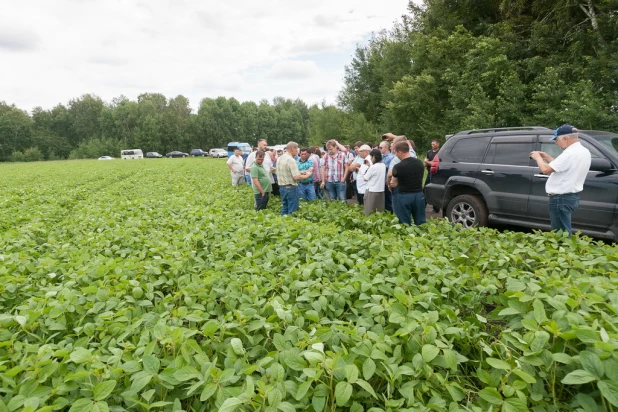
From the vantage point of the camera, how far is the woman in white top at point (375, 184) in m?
7.86

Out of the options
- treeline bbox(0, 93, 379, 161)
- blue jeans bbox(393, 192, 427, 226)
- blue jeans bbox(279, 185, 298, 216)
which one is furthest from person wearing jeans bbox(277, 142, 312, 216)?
treeline bbox(0, 93, 379, 161)

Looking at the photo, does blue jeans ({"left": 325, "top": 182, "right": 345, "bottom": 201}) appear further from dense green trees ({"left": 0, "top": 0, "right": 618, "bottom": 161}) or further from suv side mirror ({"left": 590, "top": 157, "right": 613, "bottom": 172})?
dense green trees ({"left": 0, "top": 0, "right": 618, "bottom": 161})

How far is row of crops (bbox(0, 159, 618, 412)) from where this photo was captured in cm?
177

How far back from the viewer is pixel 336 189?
11008 mm

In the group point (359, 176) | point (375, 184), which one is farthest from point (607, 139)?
point (359, 176)

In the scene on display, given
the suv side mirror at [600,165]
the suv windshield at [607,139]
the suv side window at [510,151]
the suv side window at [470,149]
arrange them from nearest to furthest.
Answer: the suv side mirror at [600,165], the suv windshield at [607,139], the suv side window at [510,151], the suv side window at [470,149]

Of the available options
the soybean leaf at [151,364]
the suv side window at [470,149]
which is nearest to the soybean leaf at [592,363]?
the soybean leaf at [151,364]

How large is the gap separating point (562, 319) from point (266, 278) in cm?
213

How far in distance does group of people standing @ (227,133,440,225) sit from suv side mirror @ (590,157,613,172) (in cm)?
276

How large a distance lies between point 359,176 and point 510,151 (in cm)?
320

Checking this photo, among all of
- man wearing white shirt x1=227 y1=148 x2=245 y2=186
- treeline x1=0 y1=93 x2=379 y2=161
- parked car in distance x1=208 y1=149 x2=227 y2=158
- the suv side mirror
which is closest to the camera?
the suv side mirror

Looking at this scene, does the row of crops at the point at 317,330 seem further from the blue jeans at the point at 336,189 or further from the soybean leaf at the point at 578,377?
the blue jeans at the point at 336,189

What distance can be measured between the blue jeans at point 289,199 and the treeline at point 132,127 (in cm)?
7238

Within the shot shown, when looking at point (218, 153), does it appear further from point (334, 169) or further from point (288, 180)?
point (288, 180)
